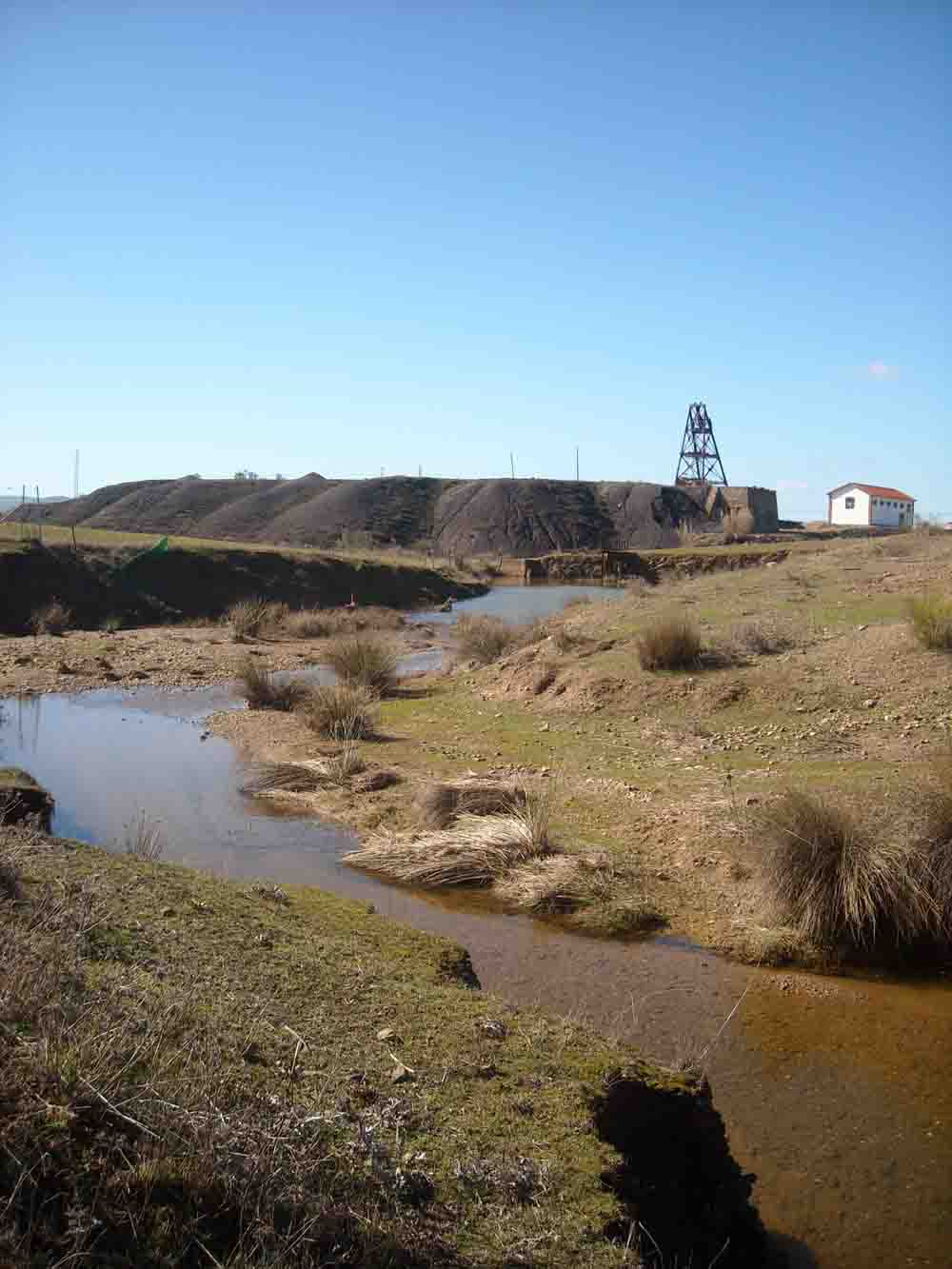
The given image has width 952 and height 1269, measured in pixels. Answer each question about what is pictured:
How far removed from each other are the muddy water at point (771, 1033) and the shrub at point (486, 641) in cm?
932

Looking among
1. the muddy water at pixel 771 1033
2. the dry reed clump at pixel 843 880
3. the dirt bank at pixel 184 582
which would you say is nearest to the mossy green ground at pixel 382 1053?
the muddy water at pixel 771 1033

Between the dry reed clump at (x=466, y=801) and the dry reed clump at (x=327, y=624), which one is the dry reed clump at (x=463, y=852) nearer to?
the dry reed clump at (x=466, y=801)

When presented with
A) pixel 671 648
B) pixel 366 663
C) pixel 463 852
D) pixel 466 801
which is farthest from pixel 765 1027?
pixel 366 663

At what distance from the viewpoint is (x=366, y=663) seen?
19.5 metres

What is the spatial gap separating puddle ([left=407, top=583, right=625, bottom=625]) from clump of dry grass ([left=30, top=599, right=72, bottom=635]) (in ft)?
37.6

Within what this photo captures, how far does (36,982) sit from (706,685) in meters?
11.7

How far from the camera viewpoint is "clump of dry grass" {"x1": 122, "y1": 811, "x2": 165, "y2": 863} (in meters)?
8.35

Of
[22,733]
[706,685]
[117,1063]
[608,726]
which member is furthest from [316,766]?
[117,1063]

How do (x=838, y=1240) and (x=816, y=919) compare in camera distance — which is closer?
(x=838, y=1240)

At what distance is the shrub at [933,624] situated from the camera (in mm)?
13672

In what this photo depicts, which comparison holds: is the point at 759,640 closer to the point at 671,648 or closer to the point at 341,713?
the point at 671,648

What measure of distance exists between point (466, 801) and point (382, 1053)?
20.7ft

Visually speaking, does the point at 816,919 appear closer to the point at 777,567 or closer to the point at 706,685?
the point at 706,685

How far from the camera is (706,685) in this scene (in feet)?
47.5
